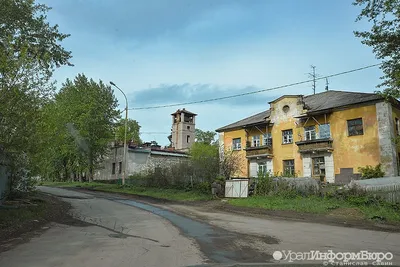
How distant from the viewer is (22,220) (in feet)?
39.7

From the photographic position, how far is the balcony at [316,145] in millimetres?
30719

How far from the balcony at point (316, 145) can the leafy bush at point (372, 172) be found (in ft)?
12.3

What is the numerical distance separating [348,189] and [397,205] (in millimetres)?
2580

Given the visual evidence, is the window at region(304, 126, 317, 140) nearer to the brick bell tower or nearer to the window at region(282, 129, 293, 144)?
the window at region(282, 129, 293, 144)

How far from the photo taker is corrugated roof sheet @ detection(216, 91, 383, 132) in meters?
29.8

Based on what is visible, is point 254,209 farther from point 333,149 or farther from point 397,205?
point 333,149

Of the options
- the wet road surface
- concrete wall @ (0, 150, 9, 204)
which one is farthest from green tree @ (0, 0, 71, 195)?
the wet road surface

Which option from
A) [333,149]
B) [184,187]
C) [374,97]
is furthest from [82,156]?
[374,97]

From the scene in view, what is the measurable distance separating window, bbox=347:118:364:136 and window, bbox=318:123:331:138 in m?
1.87

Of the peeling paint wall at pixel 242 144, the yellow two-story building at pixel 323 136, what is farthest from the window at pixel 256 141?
the peeling paint wall at pixel 242 144

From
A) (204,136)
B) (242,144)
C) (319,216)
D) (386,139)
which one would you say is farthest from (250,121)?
(204,136)

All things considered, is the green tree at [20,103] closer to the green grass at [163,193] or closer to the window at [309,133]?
the green grass at [163,193]

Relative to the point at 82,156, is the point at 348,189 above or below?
below

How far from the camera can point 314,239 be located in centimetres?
1023
